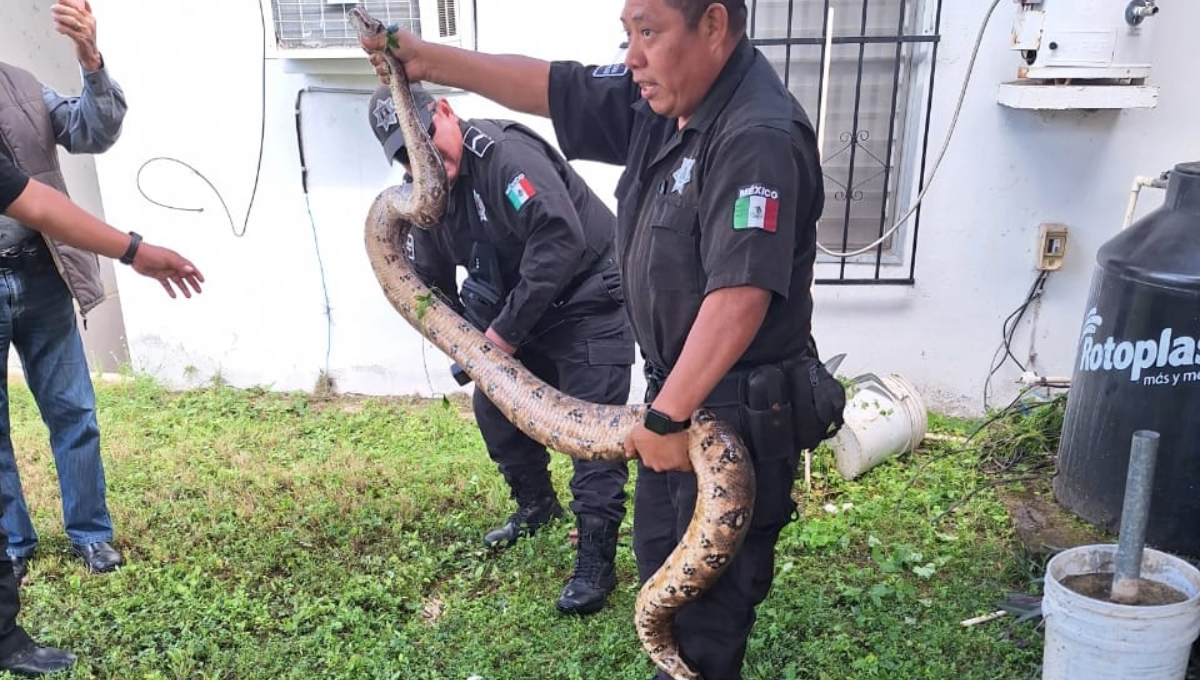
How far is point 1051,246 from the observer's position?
15.8ft

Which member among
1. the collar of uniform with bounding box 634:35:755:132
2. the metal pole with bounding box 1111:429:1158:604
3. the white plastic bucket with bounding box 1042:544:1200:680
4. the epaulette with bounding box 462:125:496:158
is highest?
the collar of uniform with bounding box 634:35:755:132

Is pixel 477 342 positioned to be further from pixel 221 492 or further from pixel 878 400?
pixel 878 400

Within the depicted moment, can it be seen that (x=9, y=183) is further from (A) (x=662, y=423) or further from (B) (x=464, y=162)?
(A) (x=662, y=423)

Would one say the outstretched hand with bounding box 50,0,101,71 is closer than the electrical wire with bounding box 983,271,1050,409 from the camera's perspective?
Yes

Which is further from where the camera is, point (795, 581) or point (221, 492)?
point (221, 492)

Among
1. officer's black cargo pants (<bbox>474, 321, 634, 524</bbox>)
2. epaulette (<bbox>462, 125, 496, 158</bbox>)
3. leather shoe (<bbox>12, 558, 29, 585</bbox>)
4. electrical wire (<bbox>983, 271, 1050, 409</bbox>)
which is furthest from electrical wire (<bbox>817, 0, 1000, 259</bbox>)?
leather shoe (<bbox>12, 558, 29, 585</bbox>)

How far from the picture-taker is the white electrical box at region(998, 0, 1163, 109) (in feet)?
13.5

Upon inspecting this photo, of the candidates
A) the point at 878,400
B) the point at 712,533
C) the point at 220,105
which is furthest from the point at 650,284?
the point at 220,105

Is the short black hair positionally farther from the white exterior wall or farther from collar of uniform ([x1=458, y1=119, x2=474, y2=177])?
the white exterior wall

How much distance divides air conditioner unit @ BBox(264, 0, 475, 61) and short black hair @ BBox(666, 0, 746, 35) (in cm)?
289

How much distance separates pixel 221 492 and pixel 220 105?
90.2 inches

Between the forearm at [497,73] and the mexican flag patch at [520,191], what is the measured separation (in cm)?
60

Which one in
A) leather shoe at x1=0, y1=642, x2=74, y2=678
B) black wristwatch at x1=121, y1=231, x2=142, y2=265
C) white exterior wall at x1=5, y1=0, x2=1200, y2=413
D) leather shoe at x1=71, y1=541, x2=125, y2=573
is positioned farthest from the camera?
white exterior wall at x1=5, y1=0, x2=1200, y2=413

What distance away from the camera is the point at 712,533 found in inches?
92.9
